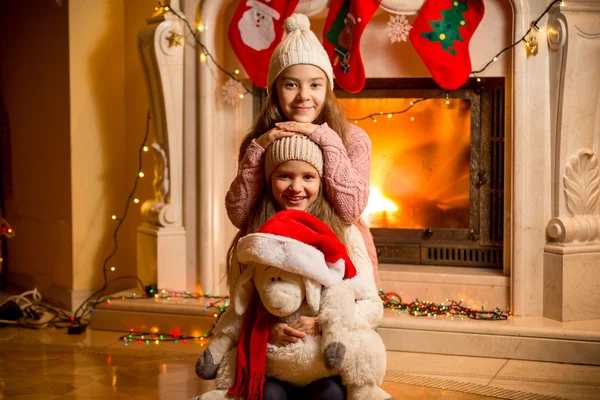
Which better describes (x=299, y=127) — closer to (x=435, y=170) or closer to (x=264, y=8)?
(x=264, y=8)

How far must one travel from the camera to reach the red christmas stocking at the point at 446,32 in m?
3.32

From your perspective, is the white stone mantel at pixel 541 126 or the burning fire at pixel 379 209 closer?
the white stone mantel at pixel 541 126

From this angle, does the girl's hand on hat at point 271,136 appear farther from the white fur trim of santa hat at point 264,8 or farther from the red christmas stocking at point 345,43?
the white fur trim of santa hat at point 264,8

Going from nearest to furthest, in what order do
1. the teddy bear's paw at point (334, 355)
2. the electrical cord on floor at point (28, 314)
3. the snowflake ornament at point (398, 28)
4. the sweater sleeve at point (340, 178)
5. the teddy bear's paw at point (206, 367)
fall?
the teddy bear's paw at point (334, 355) → the teddy bear's paw at point (206, 367) → the sweater sleeve at point (340, 178) → the snowflake ornament at point (398, 28) → the electrical cord on floor at point (28, 314)

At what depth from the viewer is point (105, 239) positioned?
4.12 metres

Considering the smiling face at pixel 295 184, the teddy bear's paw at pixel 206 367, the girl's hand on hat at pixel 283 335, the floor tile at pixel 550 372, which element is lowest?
the floor tile at pixel 550 372

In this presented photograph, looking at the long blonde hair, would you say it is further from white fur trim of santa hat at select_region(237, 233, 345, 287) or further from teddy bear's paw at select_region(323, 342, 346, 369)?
teddy bear's paw at select_region(323, 342, 346, 369)

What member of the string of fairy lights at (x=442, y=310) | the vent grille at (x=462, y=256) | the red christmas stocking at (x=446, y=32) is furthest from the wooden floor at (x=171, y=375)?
the red christmas stocking at (x=446, y=32)

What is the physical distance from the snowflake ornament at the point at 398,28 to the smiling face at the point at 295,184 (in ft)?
5.23

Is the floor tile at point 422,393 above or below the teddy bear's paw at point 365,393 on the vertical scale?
below

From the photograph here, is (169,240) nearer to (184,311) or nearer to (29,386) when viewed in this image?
(184,311)

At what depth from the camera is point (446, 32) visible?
333cm

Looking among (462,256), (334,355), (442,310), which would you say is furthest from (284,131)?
(462,256)

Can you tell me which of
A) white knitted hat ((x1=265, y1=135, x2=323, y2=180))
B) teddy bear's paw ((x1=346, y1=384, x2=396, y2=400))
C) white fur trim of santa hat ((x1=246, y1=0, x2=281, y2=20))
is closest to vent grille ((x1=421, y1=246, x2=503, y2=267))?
white fur trim of santa hat ((x1=246, y1=0, x2=281, y2=20))
